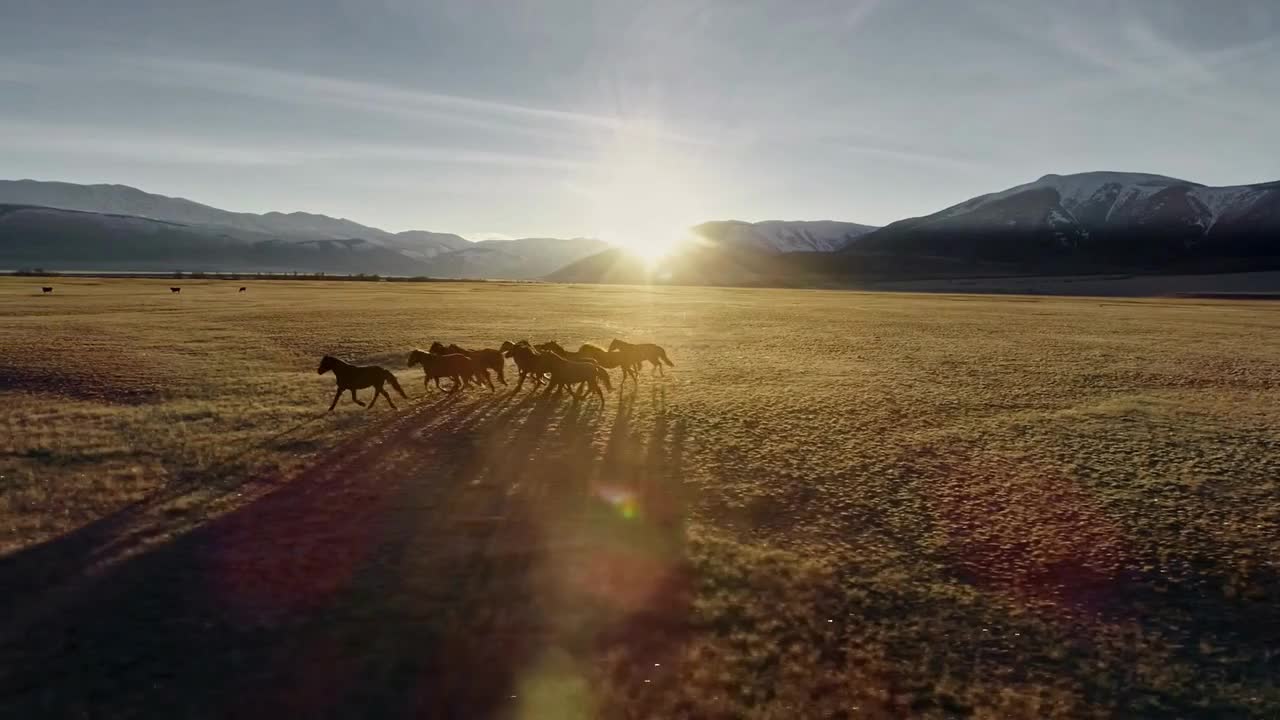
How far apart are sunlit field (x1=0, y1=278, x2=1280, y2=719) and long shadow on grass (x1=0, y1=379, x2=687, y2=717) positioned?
0.04 meters

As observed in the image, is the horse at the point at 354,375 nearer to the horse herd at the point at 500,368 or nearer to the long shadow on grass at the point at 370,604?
the horse herd at the point at 500,368

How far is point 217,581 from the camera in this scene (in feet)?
23.2

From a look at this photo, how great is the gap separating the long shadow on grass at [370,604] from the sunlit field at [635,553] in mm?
37

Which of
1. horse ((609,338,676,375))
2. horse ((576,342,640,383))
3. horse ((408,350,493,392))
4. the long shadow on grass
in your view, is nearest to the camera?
the long shadow on grass

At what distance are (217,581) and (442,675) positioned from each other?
322cm

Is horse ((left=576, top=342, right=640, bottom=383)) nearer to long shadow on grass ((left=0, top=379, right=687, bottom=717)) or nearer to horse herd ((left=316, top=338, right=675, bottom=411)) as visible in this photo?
horse herd ((left=316, top=338, right=675, bottom=411))

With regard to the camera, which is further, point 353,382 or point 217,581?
point 353,382

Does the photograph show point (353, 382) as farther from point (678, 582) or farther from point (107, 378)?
point (678, 582)

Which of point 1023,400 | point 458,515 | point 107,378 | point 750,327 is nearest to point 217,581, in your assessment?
point 458,515

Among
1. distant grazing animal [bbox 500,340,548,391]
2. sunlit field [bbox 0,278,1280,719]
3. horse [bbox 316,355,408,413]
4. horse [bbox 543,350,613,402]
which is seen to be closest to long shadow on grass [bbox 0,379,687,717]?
sunlit field [bbox 0,278,1280,719]

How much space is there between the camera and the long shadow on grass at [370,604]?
5.41m

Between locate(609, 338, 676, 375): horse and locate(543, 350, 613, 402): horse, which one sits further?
locate(609, 338, 676, 375): horse

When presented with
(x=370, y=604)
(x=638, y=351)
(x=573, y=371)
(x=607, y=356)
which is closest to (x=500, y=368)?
(x=573, y=371)

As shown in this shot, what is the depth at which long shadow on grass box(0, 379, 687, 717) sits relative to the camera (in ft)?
17.7
